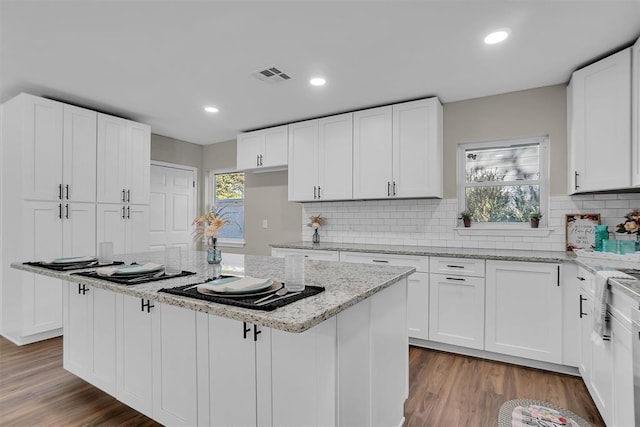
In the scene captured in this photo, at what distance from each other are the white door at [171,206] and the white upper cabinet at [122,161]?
0.77 metres

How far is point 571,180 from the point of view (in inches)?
114

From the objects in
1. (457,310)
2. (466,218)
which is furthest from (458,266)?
(466,218)

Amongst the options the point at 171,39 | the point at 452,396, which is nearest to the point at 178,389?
the point at 452,396

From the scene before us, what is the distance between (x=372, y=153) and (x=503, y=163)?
134 cm

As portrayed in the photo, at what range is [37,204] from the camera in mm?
3252

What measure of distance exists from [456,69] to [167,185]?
4272 mm

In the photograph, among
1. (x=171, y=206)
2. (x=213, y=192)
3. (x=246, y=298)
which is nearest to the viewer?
(x=246, y=298)

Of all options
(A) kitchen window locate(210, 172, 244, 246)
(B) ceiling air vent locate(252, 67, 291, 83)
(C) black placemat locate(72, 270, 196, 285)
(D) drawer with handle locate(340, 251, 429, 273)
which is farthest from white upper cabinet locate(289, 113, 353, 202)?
(C) black placemat locate(72, 270, 196, 285)

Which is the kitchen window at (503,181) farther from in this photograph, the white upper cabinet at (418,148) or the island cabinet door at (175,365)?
the island cabinet door at (175,365)

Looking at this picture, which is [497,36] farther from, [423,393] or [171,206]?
[171,206]

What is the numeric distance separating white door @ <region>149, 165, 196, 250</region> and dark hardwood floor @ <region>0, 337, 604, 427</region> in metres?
2.23

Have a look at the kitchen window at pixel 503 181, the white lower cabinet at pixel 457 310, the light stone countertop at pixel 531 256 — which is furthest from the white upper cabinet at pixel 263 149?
the white lower cabinet at pixel 457 310

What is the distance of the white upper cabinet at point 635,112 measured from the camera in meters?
→ 2.27

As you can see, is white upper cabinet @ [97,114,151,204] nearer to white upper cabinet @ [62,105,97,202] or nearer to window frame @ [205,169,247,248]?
white upper cabinet @ [62,105,97,202]
